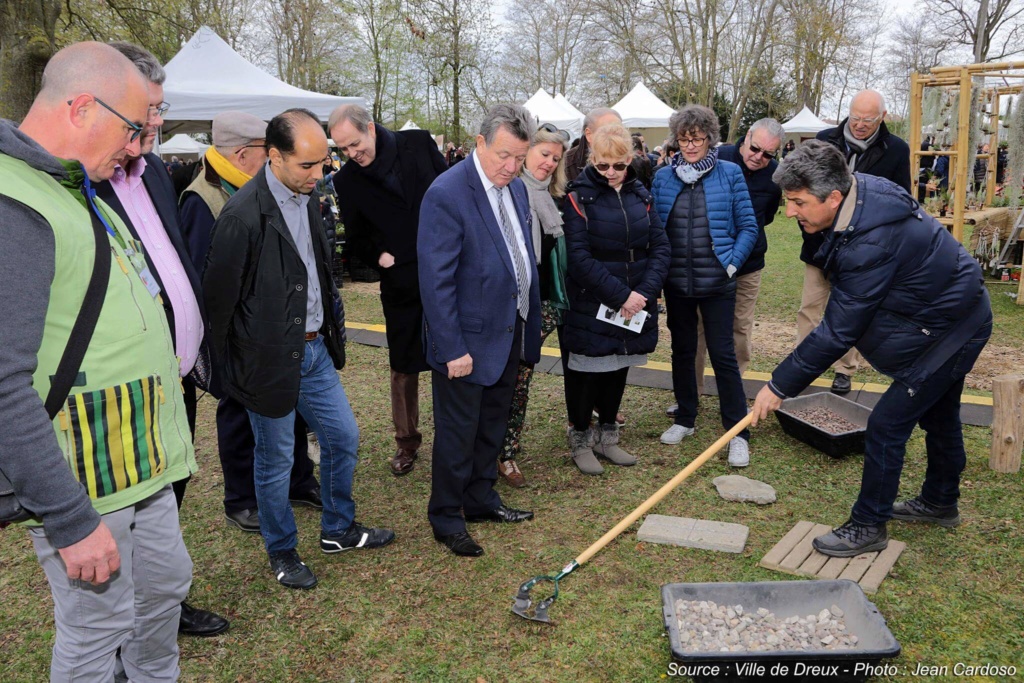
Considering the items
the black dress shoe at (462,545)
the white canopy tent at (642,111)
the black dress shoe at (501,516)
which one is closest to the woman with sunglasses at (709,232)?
the black dress shoe at (501,516)

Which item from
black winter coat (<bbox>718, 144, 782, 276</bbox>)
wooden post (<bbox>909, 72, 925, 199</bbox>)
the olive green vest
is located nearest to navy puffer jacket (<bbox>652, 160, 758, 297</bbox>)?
black winter coat (<bbox>718, 144, 782, 276</bbox>)

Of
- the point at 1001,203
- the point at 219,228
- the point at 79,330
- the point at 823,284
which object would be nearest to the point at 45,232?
the point at 79,330

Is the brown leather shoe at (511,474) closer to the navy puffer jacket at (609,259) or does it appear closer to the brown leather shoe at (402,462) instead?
the brown leather shoe at (402,462)

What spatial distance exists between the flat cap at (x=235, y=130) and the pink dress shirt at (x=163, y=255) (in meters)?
0.59

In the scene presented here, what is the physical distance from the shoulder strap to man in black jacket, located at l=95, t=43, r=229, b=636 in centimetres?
84

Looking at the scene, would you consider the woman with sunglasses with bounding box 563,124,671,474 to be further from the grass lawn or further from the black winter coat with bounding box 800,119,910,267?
the black winter coat with bounding box 800,119,910,267

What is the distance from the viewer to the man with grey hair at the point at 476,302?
10.8ft

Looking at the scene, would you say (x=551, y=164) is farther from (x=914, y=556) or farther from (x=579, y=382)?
(x=914, y=556)

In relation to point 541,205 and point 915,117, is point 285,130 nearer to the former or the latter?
point 541,205

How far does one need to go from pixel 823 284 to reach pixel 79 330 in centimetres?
498

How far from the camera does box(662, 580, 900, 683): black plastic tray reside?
7.86ft

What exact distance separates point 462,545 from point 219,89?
9.33m

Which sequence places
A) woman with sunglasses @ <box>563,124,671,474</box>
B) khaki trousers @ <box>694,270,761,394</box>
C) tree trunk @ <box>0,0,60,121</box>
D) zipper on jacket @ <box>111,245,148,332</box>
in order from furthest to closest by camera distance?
1. tree trunk @ <box>0,0,60,121</box>
2. khaki trousers @ <box>694,270,761,394</box>
3. woman with sunglasses @ <box>563,124,671,474</box>
4. zipper on jacket @ <box>111,245,148,332</box>

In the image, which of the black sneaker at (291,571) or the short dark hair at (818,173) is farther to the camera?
the black sneaker at (291,571)
